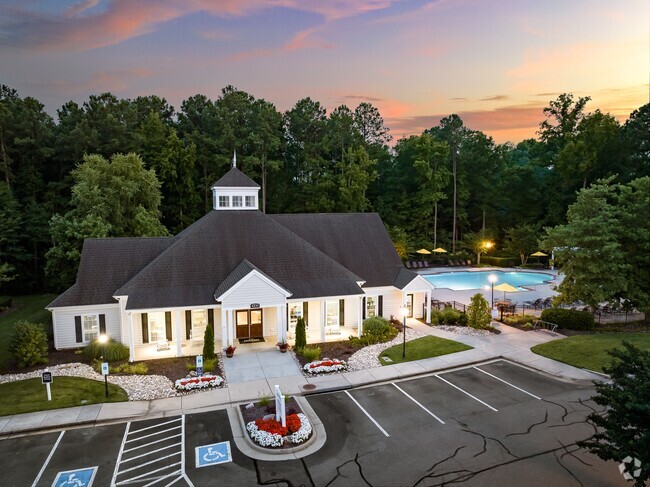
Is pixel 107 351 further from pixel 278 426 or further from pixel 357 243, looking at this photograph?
pixel 357 243

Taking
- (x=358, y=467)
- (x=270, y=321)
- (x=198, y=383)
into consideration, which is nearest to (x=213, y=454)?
(x=358, y=467)

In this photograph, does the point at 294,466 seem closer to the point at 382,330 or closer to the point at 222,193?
the point at 382,330

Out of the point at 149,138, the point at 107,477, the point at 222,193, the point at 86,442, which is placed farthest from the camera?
the point at 149,138

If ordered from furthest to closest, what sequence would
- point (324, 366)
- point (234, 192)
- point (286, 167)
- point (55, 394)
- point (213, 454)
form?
point (286, 167), point (234, 192), point (324, 366), point (55, 394), point (213, 454)

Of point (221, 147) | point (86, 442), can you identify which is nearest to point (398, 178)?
point (221, 147)

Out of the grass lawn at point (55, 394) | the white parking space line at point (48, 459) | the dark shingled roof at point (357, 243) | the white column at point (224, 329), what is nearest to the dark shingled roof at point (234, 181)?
the dark shingled roof at point (357, 243)

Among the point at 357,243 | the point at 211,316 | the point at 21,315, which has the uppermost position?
the point at 357,243

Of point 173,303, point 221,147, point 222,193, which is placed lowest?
point 173,303
